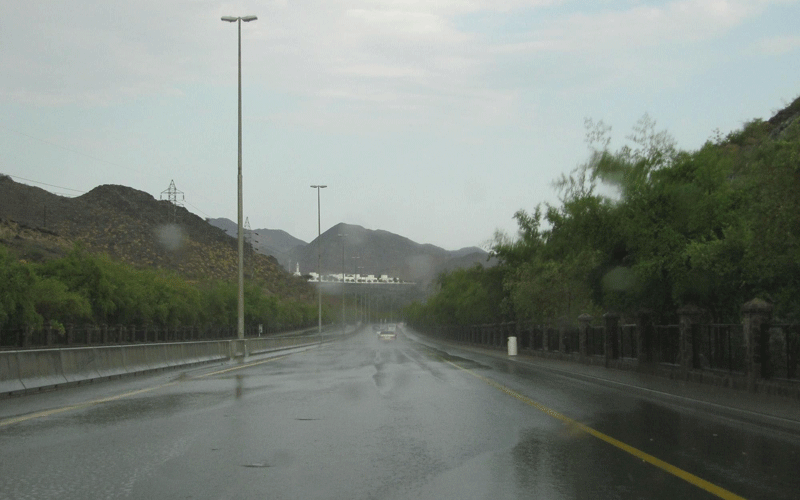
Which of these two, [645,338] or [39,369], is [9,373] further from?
[645,338]

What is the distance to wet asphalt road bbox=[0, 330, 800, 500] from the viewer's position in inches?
314

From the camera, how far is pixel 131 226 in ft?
469

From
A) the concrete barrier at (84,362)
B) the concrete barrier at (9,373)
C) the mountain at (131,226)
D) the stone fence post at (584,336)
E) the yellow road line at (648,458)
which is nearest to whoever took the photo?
the yellow road line at (648,458)

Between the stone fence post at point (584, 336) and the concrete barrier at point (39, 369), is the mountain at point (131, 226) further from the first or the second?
the concrete barrier at point (39, 369)

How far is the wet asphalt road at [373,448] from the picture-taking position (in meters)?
7.98

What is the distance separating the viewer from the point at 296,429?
12172 millimetres

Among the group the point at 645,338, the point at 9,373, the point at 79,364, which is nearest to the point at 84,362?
the point at 79,364

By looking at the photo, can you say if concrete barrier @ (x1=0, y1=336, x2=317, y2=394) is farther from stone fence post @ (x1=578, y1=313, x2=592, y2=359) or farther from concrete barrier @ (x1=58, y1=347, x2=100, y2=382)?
stone fence post @ (x1=578, y1=313, x2=592, y2=359)

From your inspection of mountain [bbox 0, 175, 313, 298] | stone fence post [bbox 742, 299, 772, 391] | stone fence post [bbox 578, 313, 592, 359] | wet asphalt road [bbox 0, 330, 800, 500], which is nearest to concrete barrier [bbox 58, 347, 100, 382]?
wet asphalt road [bbox 0, 330, 800, 500]

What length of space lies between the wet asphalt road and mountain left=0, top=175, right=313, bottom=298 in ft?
365

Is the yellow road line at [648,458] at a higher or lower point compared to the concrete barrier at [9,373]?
lower

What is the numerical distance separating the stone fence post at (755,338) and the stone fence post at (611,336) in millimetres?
11062

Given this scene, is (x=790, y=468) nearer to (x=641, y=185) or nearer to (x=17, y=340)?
(x=641, y=185)

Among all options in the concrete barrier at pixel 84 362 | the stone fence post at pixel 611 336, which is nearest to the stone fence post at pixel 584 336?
the stone fence post at pixel 611 336
